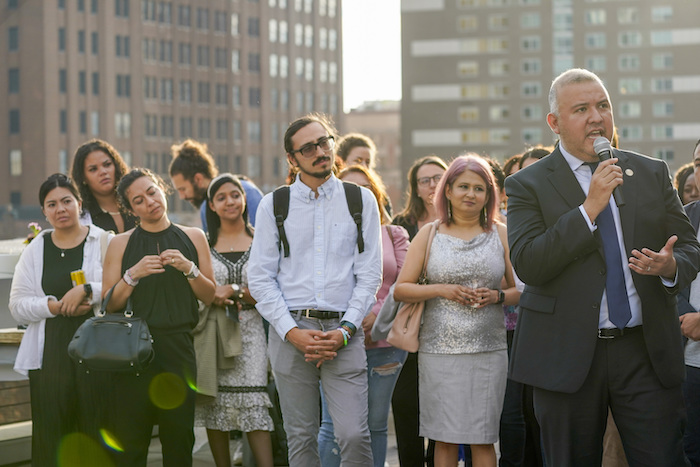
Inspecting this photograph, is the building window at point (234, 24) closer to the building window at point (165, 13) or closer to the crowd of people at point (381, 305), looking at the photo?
the building window at point (165, 13)

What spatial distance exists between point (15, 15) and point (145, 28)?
13413 millimetres

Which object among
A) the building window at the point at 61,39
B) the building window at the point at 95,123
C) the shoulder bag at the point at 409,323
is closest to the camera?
the shoulder bag at the point at 409,323

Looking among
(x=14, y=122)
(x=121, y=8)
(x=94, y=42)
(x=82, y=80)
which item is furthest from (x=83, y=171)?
(x=121, y=8)

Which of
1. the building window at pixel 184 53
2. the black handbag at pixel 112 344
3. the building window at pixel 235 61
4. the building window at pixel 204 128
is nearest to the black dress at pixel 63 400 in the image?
the black handbag at pixel 112 344

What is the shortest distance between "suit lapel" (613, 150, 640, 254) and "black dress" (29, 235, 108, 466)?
327 cm

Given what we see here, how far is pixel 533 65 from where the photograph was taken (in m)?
100

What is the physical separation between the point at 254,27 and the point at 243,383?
9959cm

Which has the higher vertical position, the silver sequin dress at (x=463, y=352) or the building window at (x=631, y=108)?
the building window at (x=631, y=108)

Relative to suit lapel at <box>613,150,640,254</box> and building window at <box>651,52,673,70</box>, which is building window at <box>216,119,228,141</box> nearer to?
building window at <box>651,52,673,70</box>

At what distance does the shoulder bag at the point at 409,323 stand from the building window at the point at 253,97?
95.8 meters

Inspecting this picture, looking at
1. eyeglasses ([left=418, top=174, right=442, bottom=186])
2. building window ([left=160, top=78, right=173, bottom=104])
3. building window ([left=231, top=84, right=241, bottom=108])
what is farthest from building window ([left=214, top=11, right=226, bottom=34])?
eyeglasses ([left=418, top=174, right=442, bottom=186])

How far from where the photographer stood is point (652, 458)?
3486 mm

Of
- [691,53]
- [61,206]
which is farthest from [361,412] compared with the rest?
[691,53]

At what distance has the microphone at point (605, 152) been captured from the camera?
3389 millimetres
